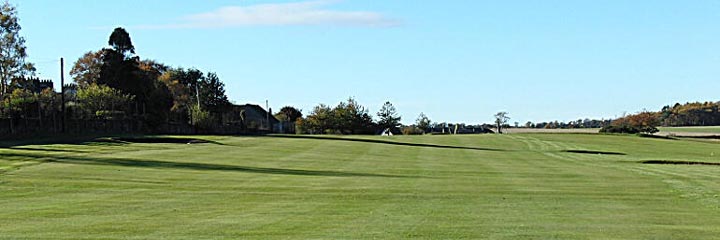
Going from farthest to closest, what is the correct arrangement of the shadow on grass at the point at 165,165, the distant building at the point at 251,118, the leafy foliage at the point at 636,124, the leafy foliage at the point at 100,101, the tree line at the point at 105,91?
the distant building at the point at 251,118
the leafy foliage at the point at 636,124
the leafy foliage at the point at 100,101
the tree line at the point at 105,91
the shadow on grass at the point at 165,165

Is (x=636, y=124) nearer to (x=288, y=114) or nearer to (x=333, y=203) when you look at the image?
(x=288, y=114)

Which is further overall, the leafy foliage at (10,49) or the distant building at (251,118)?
the distant building at (251,118)

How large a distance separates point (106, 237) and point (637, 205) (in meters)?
10.2

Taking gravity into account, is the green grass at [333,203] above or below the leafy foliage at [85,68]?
below

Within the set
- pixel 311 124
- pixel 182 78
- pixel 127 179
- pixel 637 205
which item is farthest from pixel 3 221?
pixel 182 78

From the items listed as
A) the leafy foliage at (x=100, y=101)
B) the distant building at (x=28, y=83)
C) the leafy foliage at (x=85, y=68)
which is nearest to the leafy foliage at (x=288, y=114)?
the leafy foliage at (x=85, y=68)

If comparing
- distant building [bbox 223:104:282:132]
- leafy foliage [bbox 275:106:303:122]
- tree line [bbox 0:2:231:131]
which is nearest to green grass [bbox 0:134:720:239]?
tree line [bbox 0:2:231:131]

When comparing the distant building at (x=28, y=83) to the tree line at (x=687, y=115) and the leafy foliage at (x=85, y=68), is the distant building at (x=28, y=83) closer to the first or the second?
the leafy foliage at (x=85, y=68)

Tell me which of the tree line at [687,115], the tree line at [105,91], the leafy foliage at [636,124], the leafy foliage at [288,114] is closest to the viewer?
the tree line at [105,91]

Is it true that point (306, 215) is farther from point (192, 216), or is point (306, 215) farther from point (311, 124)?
point (311, 124)

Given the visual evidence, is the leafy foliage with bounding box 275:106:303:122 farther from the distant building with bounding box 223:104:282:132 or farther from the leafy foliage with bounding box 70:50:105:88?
the leafy foliage with bounding box 70:50:105:88

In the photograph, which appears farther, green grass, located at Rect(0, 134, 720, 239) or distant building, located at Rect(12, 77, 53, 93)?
distant building, located at Rect(12, 77, 53, 93)

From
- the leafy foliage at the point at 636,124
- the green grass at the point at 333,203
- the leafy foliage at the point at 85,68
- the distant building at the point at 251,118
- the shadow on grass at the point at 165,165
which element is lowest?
the green grass at the point at 333,203

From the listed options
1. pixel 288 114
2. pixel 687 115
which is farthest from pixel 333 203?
pixel 687 115
